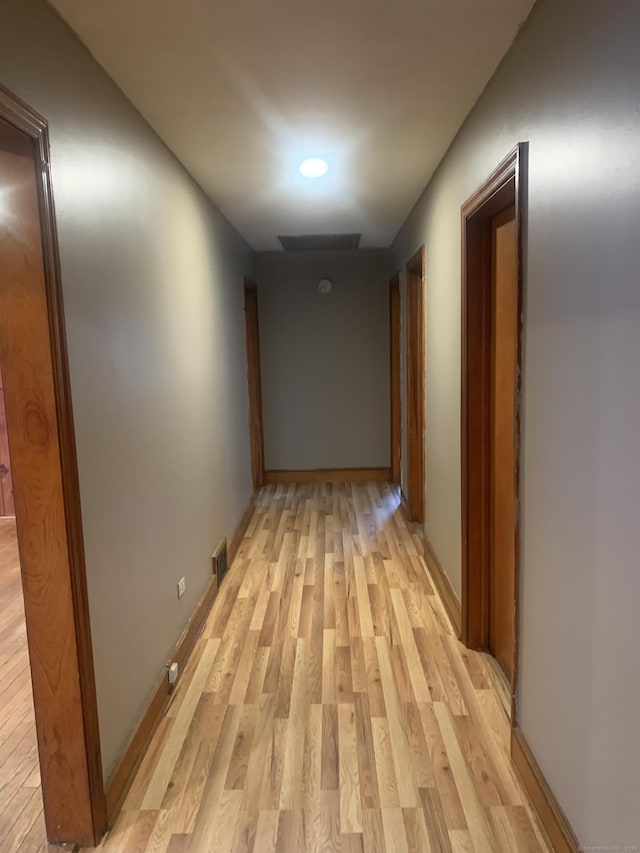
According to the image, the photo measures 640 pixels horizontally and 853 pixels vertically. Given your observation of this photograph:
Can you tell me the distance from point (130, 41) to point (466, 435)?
1953mm

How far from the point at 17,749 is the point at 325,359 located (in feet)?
14.6

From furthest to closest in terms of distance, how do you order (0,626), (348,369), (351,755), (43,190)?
(348,369) → (0,626) → (351,755) → (43,190)

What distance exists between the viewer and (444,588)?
3.22 meters

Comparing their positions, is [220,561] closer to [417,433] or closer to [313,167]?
[417,433]

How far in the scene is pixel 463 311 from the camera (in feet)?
8.50

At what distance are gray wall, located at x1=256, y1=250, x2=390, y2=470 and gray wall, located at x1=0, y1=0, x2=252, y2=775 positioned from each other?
260 cm

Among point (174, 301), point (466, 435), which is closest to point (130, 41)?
point (174, 301)

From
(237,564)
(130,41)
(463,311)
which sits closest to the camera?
(130,41)

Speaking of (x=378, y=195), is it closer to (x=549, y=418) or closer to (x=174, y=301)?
(x=174, y=301)

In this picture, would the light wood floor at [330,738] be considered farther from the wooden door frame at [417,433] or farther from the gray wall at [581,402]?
the wooden door frame at [417,433]

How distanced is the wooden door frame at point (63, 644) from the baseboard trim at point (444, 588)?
5.86 ft

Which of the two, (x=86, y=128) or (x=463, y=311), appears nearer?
(x=86, y=128)

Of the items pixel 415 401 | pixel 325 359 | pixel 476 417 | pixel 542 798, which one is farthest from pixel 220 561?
pixel 325 359

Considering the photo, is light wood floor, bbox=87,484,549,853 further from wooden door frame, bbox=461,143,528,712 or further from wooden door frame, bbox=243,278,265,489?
wooden door frame, bbox=243,278,265,489
